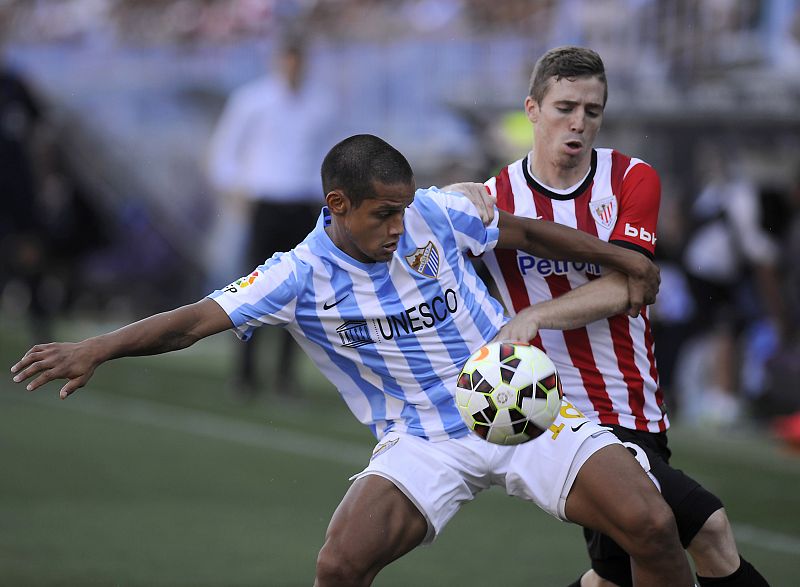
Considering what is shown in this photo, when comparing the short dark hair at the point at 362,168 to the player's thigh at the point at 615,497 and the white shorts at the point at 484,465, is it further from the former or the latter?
the player's thigh at the point at 615,497

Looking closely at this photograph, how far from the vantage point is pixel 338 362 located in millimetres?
4848

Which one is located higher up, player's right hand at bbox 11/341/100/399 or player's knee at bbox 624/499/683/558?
player's right hand at bbox 11/341/100/399

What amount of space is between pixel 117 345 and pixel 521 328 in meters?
1.39

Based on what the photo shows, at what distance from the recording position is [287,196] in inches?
443

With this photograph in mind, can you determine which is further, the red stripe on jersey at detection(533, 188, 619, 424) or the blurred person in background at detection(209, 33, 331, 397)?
the blurred person in background at detection(209, 33, 331, 397)

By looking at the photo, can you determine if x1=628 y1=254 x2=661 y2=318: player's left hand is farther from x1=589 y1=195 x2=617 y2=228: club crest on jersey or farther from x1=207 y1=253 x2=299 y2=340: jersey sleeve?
x1=207 y1=253 x2=299 y2=340: jersey sleeve

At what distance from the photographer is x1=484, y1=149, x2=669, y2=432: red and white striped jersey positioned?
16.4ft

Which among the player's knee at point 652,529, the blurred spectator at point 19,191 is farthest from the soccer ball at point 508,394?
the blurred spectator at point 19,191

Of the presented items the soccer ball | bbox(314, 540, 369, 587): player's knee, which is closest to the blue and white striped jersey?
the soccer ball

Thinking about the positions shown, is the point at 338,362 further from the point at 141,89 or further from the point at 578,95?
the point at 141,89

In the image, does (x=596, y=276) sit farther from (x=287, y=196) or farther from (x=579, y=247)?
(x=287, y=196)

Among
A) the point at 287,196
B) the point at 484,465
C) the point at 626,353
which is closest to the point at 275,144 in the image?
the point at 287,196

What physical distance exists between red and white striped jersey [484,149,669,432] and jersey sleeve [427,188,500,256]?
251 mm

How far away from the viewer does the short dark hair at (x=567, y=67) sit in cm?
492
